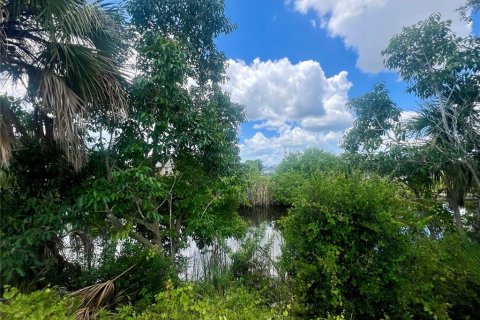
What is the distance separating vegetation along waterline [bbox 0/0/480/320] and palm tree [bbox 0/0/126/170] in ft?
0.05

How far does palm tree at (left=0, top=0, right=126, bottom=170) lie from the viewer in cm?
207

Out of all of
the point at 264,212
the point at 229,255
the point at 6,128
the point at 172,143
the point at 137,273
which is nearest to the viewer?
the point at 6,128

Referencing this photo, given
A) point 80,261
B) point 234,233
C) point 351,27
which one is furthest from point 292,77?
point 80,261

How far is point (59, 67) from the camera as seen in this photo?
2365 millimetres

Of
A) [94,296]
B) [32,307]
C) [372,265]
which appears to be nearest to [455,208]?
[372,265]

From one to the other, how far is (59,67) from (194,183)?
200cm

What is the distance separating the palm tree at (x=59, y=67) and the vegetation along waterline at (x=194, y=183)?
0.05ft

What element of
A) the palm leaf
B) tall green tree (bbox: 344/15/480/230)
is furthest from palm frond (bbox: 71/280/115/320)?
tall green tree (bbox: 344/15/480/230)

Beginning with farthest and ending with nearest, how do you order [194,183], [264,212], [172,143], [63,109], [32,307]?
[264,212]
[194,183]
[172,143]
[63,109]
[32,307]

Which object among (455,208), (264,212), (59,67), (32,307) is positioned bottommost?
(264,212)

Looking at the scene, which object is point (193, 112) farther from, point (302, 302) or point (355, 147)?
point (355, 147)

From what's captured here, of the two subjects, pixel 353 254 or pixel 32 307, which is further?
pixel 353 254

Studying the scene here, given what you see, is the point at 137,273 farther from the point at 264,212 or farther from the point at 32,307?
the point at 264,212

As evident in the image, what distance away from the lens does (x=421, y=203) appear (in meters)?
3.67
